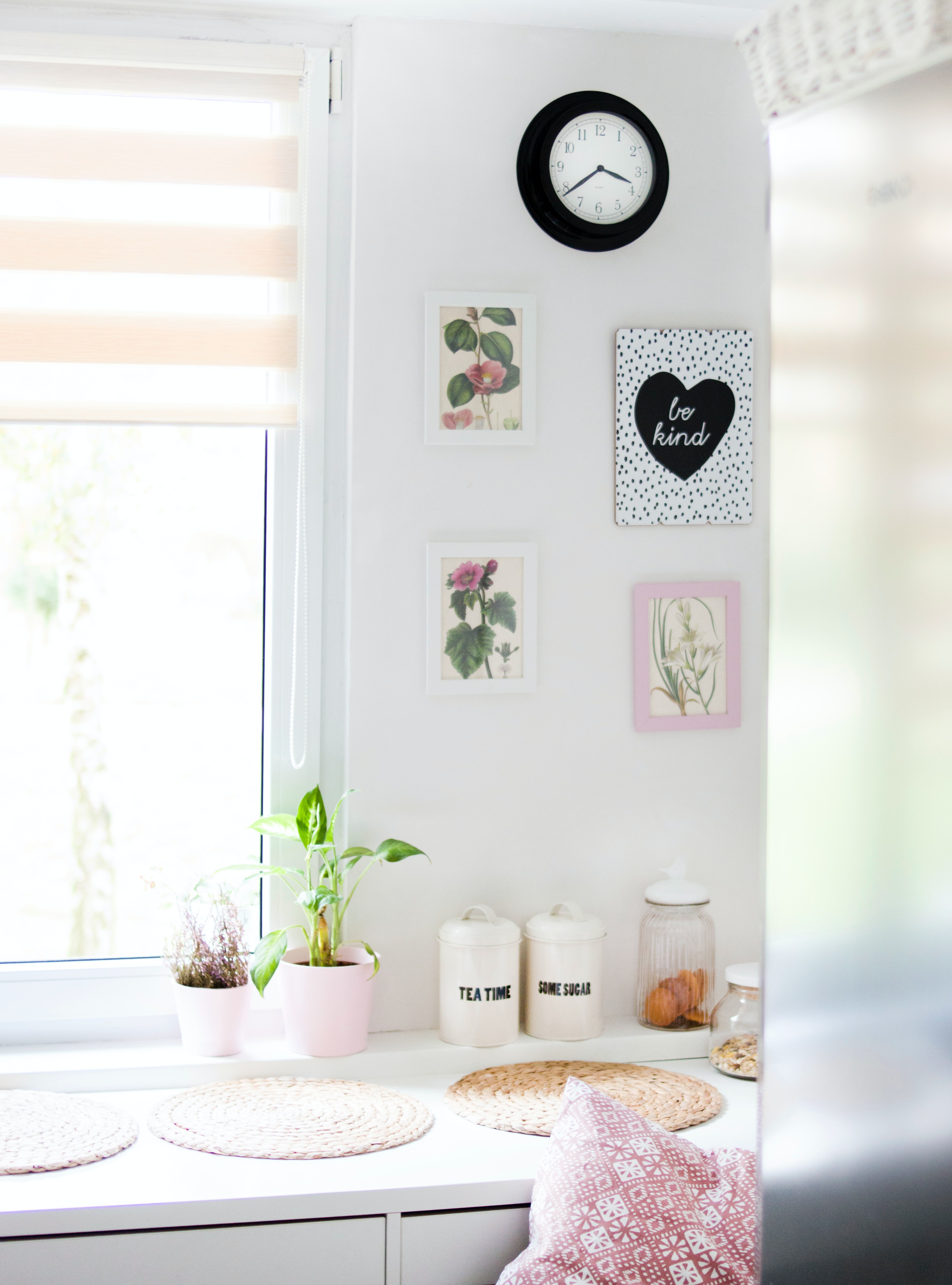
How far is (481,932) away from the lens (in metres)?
1.67

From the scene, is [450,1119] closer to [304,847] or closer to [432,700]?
[304,847]

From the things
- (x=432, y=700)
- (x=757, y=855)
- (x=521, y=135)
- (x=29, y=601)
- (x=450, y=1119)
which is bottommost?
(x=450, y=1119)

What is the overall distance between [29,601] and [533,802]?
864 millimetres

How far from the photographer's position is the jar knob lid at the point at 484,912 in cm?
171

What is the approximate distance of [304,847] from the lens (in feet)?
5.65

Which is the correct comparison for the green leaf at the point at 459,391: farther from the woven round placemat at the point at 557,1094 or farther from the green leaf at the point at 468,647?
the woven round placemat at the point at 557,1094

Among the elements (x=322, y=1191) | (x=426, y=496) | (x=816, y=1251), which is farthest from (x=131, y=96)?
(x=816, y=1251)

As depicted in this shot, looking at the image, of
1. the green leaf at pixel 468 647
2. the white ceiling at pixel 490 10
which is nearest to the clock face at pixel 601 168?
the white ceiling at pixel 490 10

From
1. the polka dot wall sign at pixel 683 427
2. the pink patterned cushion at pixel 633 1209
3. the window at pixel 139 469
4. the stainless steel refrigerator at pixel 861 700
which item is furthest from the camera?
the polka dot wall sign at pixel 683 427

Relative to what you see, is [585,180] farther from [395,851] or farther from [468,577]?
[395,851]

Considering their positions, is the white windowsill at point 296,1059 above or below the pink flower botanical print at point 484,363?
below

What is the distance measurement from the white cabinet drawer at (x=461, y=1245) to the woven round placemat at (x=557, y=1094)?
0.42 feet

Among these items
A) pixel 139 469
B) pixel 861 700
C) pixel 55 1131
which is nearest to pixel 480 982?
pixel 55 1131

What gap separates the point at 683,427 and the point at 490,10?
2.30 feet
